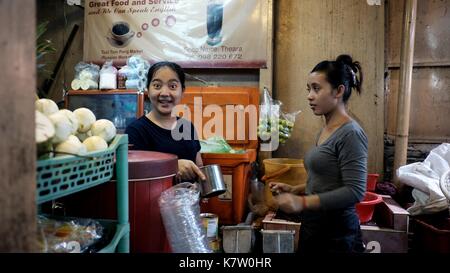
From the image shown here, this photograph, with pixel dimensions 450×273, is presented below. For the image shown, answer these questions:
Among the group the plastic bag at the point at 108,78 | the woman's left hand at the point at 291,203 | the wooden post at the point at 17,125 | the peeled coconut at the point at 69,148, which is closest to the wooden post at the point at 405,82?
the woman's left hand at the point at 291,203

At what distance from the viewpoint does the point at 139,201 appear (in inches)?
49.3

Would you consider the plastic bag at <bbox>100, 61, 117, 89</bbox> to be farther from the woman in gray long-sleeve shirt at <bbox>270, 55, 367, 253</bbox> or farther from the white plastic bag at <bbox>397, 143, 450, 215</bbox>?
the white plastic bag at <bbox>397, 143, 450, 215</bbox>

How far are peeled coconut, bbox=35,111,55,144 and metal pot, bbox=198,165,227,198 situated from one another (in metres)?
0.90

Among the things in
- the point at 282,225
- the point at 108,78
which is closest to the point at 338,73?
the point at 282,225

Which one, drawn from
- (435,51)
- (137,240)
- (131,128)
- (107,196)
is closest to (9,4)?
(107,196)

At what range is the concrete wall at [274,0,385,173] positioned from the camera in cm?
358

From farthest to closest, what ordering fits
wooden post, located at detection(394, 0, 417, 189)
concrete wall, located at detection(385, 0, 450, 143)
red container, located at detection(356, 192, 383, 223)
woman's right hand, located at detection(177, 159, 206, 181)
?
concrete wall, located at detection(385, 0, 450, 143) < wooden post, located at detection(394, 0, 417, 189) < red container, located at detection(356, 192, 383, 223) < woman's right hand, located at detection(177, 159, 206, 181)

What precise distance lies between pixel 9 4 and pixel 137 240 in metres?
0.91

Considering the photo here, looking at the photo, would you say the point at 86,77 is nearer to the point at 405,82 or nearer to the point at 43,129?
the point at 43,129

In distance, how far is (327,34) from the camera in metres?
3.66

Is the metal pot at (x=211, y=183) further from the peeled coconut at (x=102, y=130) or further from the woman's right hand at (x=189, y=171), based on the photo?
the peeled coconut at (x=102, y=130)

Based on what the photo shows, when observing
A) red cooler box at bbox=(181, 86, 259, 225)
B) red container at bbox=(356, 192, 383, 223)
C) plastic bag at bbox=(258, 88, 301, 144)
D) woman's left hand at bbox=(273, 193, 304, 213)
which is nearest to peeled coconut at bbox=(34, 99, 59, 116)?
woman's left hand at bbox=(273, 193, 304, 213)

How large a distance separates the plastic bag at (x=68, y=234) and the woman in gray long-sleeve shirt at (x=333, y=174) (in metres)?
0.82
